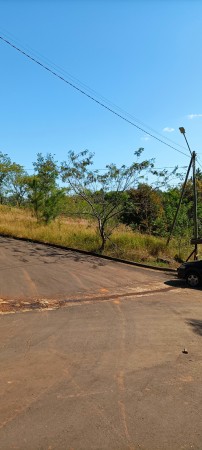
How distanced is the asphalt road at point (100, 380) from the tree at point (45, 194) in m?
16.1

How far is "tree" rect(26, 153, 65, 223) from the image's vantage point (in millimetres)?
24312

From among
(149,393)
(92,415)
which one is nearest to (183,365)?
(149,393)

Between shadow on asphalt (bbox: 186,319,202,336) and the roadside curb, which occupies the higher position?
the roadside curb

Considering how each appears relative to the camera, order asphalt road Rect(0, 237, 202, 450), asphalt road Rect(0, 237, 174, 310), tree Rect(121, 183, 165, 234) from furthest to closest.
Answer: tree Rect(121, 183, 165, 234) < asphalt road Rect(0, 237, 174, 310) < asphalt road Rect(0, 237, 202, 450)

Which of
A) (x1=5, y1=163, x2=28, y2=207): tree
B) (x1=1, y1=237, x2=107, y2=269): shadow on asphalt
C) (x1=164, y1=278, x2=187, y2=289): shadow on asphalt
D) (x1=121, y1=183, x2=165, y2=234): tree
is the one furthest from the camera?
(x1=5, y1=163, x2=28, y2=207): tree

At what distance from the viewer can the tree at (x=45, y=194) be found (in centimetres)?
2431

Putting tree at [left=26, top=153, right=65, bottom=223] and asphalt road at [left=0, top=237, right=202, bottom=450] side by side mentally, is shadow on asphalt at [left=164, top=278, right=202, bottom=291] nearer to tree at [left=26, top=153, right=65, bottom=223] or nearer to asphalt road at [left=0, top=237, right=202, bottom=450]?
asphalt road at [left=0, top=237, right=202, bottom=450]

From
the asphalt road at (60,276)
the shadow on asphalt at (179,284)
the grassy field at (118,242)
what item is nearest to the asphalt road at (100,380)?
the asphalt road at (60,276)

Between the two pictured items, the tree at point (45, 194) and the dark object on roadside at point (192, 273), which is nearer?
the dark object on roadside at point (192, 273)

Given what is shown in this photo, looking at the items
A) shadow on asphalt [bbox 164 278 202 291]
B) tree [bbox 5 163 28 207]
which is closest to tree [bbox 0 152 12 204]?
tree [bbox 5 163 28 207]

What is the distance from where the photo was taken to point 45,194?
2512 cm

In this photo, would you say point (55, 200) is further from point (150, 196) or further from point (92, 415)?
point (92, 415)

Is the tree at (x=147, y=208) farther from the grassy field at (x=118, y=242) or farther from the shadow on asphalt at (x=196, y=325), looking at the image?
the shadow on asphalt at (x=196, y=325)

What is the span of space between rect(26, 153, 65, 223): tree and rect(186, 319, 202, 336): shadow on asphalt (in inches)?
663
